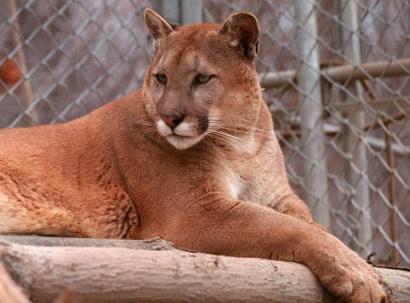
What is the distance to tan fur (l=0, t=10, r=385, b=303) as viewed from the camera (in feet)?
9.56

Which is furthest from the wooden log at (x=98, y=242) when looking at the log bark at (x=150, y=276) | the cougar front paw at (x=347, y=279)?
the cougar front paw at (x=347, y=279)

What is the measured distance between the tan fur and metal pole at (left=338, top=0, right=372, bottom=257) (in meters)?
0.97

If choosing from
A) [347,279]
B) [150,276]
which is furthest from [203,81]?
[150,276]

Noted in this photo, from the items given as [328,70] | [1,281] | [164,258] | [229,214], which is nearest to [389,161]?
[328,70]

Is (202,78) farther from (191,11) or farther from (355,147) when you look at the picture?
(355,147)

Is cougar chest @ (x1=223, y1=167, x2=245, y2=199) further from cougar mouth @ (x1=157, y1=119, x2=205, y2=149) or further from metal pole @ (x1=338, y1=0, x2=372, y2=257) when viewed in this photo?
metal pole @ (x1=338, y1=0, x2=372, y2=257)

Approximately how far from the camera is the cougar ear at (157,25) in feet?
10.8

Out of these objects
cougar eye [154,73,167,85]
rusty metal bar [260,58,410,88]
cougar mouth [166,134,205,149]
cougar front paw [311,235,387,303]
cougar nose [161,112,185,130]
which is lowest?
cougar front paw [311,235,387,303]

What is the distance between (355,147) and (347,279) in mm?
1871

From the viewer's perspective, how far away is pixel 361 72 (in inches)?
165

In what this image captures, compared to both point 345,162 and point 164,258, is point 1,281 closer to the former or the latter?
point 164,258

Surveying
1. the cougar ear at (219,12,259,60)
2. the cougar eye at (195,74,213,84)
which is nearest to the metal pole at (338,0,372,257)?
the cougar ear at (219,12,259,60)

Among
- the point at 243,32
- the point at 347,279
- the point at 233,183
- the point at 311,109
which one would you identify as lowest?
the point at 347,279

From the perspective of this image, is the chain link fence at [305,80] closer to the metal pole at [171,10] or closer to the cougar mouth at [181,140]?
the metal pole at [171,10]
